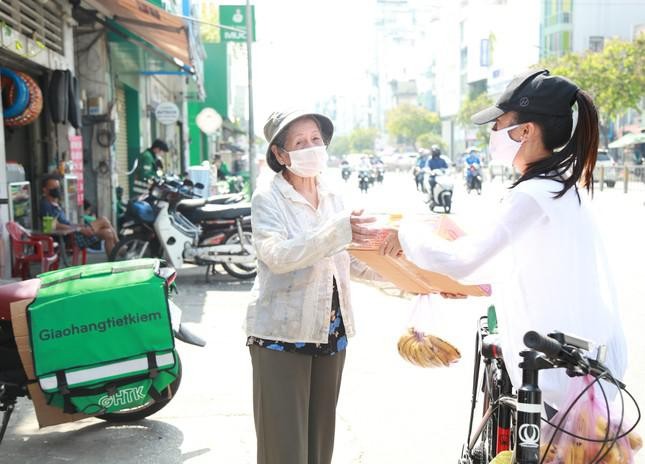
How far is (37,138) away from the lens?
11383 mm

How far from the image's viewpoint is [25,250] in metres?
8.77

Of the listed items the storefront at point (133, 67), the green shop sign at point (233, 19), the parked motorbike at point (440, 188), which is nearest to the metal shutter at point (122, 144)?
the storefront at point (133, 67)

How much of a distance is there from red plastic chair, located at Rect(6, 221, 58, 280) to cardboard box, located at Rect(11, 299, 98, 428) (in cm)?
485

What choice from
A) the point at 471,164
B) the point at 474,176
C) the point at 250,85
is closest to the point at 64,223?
the point at 250,85

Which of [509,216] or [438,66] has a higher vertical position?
[438,66]

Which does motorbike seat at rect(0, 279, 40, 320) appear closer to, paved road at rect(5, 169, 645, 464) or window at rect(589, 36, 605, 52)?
paved road at rect(5, 169, 645, 464)

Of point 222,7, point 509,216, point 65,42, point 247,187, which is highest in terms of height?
point 222,7

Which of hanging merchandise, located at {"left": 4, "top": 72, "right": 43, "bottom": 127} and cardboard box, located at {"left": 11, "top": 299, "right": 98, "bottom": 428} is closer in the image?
cardboard box, located at {"left": 11, "top": 299, "right": 98, "bottom": 428}

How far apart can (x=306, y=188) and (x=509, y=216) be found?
1.10 metres

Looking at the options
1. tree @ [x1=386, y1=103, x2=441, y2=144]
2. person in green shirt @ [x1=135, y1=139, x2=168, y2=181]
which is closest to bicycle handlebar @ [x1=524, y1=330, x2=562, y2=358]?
person in green shirt @ [x1=135, y1=139, x2=168, y2=181]

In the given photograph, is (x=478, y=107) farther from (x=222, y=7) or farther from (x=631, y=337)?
(x=631, y=337)

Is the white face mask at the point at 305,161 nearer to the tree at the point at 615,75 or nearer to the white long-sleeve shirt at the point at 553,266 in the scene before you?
the white long-sleeve shirt at the point at 553,266

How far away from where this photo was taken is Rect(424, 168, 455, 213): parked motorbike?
67.6 ft

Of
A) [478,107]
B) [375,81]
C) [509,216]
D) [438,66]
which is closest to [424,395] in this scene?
[509,216]
